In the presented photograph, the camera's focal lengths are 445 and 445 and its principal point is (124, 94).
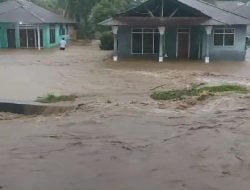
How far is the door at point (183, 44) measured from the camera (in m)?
31.1

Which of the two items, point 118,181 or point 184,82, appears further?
point 184,82

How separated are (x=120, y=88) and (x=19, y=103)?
5.86 m

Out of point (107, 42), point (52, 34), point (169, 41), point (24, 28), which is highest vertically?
point (24, 28)

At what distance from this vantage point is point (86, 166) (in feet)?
27.1

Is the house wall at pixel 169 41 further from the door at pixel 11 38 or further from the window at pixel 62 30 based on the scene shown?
the window at pixel 62 30

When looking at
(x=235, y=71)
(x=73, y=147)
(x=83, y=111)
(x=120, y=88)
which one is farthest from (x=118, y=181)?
(x=235, y=71)

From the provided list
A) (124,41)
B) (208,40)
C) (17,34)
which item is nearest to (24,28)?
(17,34)

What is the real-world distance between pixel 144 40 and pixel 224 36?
552 cm

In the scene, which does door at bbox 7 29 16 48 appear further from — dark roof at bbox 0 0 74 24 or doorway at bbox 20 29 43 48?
dark roof at bbox 0 0 74 24

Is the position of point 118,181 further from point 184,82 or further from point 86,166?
point 184,82

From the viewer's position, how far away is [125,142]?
32.5ft

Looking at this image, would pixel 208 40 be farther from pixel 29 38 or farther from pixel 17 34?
pixel 17 34

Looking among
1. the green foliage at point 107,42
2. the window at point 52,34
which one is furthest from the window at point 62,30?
the green foliage at point 107,42

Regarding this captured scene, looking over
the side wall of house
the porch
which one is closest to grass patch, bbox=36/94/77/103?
the porch
